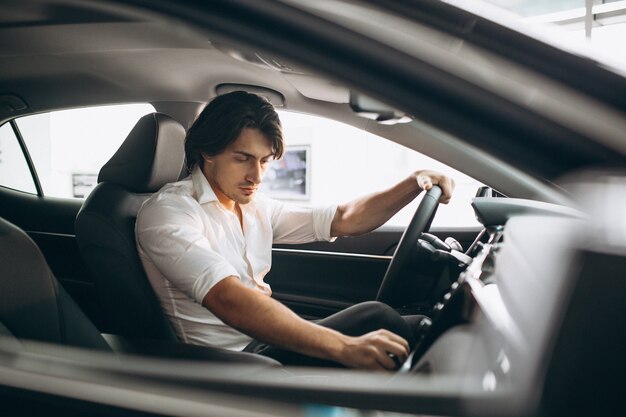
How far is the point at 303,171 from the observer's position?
24.4 ft

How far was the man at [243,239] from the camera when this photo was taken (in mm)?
1260

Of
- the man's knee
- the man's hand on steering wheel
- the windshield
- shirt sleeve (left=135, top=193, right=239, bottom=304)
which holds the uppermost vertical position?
the windshield

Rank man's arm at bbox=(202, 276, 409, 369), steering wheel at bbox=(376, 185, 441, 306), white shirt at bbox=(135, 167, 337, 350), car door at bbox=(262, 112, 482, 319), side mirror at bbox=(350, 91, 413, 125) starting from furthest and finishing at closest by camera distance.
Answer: car door at bbox=(262, 112, 482, 319)
steering wheel at bbox=(376, 185, 441, 306)
white shirt at bbox=(135, 167, 337, 350)
man's arm at bbox=(202, 276, 409, 369)
side mirror at bbox=(350, 91, 413, 125)

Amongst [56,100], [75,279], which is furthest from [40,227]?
[56,100]

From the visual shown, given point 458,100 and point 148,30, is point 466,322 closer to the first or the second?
point 458,100

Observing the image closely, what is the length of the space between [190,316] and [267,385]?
1.00 meters

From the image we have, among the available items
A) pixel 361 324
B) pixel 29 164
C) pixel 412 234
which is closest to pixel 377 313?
pixel 361 324

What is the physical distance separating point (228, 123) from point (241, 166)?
14 centimetres

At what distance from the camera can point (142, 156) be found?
174cm

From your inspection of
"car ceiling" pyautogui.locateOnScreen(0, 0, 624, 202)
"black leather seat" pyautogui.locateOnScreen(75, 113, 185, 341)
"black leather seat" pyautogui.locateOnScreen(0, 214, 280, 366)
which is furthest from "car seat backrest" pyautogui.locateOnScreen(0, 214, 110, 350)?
"car ceiling" pyautogui.locateOnScreen(0, 0, 624, 202)

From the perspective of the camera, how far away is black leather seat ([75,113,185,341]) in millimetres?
1551

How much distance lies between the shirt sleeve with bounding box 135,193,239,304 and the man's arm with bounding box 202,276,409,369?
0.04 metres

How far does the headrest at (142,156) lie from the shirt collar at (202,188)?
0.41ft

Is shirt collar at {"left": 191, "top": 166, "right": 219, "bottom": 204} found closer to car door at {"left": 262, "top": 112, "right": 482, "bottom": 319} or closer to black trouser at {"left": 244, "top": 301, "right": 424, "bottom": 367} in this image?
black trouser at {"left": 244, "top": 301, "right": 424, "bottom": 367}
